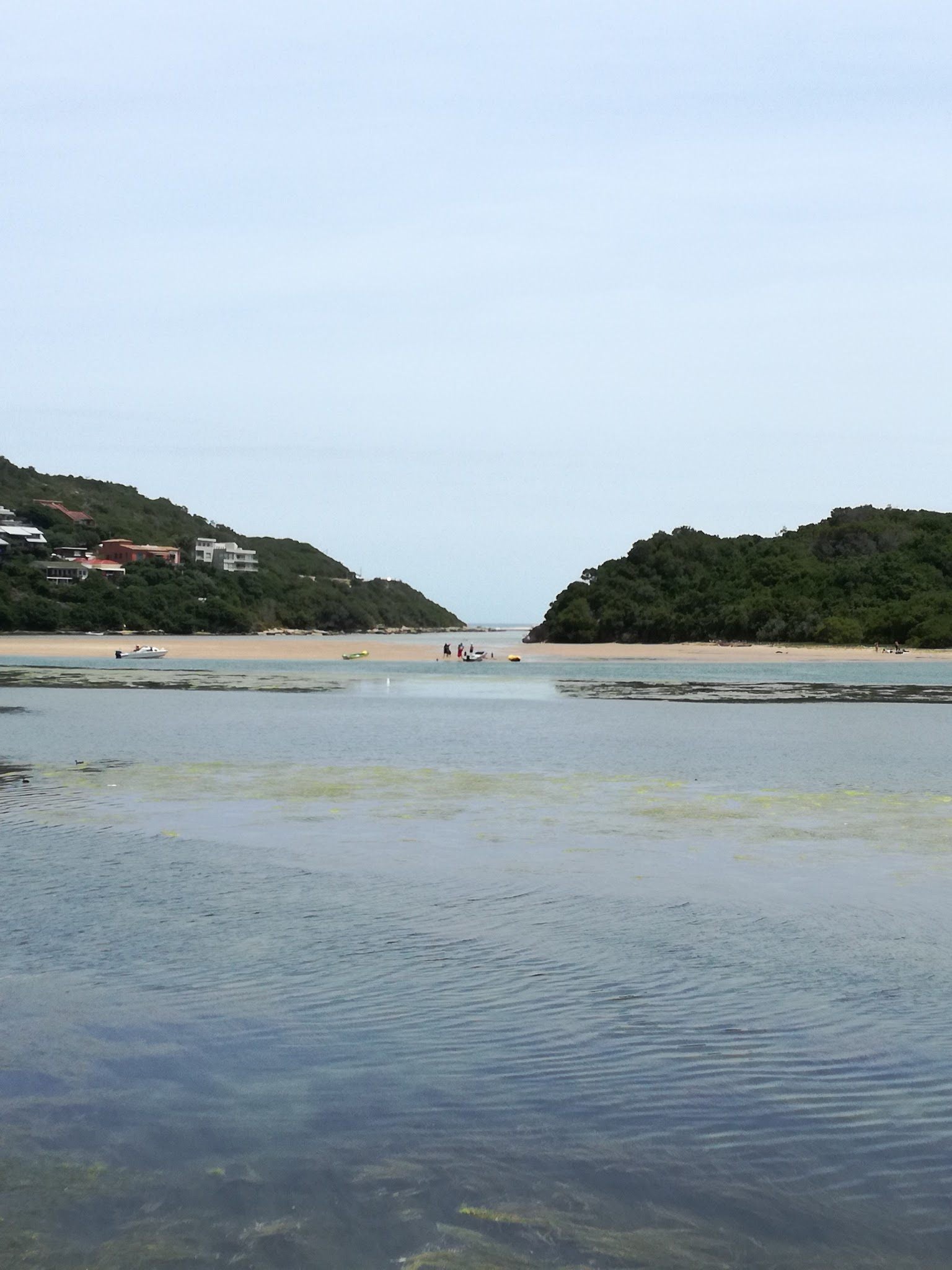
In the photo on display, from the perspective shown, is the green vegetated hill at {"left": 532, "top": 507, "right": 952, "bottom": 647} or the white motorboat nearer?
the white motorboat

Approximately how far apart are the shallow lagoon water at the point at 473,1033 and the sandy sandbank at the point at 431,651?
290 ft

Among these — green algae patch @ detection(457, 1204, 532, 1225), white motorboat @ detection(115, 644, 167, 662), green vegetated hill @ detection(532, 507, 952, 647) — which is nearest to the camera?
green algae patch @ detection(457, 1204, 532, 1225)

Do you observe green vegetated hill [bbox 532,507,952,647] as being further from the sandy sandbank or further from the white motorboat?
the white motorboat

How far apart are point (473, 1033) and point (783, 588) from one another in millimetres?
132002

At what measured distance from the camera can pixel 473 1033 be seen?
9.65 m

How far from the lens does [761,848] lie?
18.5 m

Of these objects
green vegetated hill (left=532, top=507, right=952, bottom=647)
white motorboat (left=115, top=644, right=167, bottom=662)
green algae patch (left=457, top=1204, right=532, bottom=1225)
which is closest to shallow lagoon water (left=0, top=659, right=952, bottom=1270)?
green algae patch (left=457, top=1204, right=532, bottom=1225)

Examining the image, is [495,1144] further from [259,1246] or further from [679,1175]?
[259,1246]

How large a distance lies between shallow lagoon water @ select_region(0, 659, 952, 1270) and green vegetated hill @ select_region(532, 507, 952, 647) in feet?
342

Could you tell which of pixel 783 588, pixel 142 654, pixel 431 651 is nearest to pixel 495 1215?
pixel 142 654

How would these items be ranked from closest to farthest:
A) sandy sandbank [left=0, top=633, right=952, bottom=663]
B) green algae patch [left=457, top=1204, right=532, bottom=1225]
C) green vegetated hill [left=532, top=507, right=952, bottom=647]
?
green algae patch [left=457, top=1204, right=532, bottom=1225] → sandy sandbank [left=0, top=633, right=952, bottom=663] → green vegetated hill [left=532, top=507, right=952, bottom=647]

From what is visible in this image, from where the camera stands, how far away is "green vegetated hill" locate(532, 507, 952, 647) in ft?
406

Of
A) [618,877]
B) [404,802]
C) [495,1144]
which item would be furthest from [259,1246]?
[404,802]

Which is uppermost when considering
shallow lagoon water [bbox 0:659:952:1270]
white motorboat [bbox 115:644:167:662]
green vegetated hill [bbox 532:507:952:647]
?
green vegetated hill [bbox 532:507:952:647]
